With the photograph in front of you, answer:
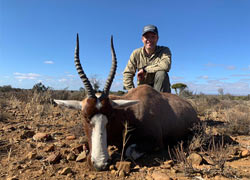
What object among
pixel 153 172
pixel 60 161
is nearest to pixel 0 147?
pixel 60 161

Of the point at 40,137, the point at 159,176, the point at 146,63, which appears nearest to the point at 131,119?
the point at 159,176

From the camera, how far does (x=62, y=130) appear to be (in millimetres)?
5262

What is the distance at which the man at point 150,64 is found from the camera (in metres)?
6.09

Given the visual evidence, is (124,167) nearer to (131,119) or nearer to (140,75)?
(131,119)

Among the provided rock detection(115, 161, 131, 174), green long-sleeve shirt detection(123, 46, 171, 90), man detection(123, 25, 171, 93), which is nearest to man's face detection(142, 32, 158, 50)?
man detection(123, 25, 171, 93)

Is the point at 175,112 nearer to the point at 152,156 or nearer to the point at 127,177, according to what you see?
the point at 152,156

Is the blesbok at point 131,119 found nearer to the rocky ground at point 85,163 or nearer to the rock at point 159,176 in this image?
the rocky ground at point 85,163

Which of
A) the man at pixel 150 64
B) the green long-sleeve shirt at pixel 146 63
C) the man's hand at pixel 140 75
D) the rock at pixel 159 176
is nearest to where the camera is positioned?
the rock at pixel 159 176

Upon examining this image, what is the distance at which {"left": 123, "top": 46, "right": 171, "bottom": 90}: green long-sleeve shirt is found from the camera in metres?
6.24

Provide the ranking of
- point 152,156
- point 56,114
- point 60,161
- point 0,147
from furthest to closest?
point 56,114, point 0,147, point 152,156, point 60,161

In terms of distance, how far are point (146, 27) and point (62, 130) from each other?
400cm

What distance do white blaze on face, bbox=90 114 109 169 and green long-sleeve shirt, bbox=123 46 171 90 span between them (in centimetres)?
349

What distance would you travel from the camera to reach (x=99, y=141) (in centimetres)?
289

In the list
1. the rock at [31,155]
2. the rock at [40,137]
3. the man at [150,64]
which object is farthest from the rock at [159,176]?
the man at [150,64]
